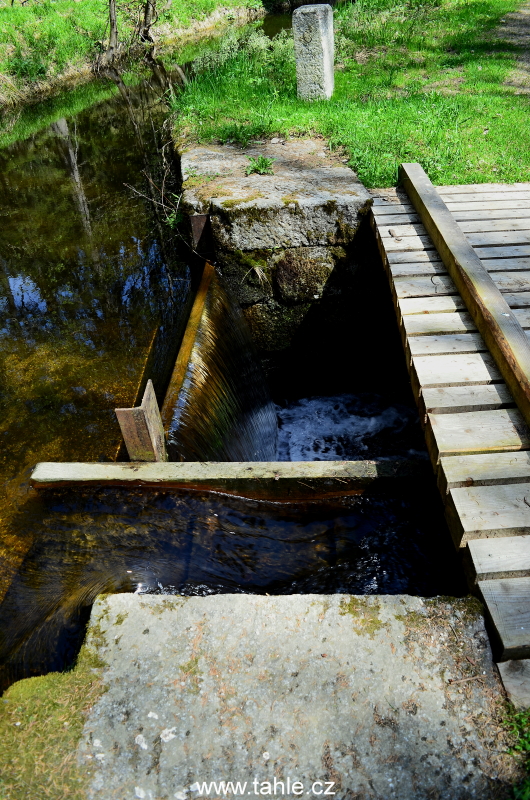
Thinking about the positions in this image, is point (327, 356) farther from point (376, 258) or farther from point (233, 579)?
point (233, 579)

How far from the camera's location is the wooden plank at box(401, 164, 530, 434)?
2852mm

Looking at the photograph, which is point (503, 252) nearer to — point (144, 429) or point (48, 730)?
point (144, 429)

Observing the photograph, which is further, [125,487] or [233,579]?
[125,487]

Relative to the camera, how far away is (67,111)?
11281mm

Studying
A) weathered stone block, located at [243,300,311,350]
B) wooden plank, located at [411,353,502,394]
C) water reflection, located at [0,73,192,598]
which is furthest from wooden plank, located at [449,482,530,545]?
weathered stone block, located at [243,300,311,350]

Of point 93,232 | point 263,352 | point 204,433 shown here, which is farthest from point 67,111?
point 204,433

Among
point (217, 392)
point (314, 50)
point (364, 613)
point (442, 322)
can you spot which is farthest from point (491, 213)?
point (364, 613)

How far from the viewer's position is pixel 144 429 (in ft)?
9.69

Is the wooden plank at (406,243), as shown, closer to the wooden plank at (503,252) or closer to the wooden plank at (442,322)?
the wooden plank at (503,252)

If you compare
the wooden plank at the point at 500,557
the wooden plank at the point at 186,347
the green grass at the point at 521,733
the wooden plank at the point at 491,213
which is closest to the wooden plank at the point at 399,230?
the wooden plank at the point at 491,213

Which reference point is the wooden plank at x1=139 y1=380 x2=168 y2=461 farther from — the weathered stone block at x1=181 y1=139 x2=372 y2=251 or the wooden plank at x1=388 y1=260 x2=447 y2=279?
the weathered stone block at x1=181 y1=139 x2=372 y2=251

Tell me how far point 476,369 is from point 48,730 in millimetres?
2471

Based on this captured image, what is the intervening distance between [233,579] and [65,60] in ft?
48.3

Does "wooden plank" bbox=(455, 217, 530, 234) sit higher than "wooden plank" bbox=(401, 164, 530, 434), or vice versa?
"wooden plank" bbox=(401, 164, 530, 434)
